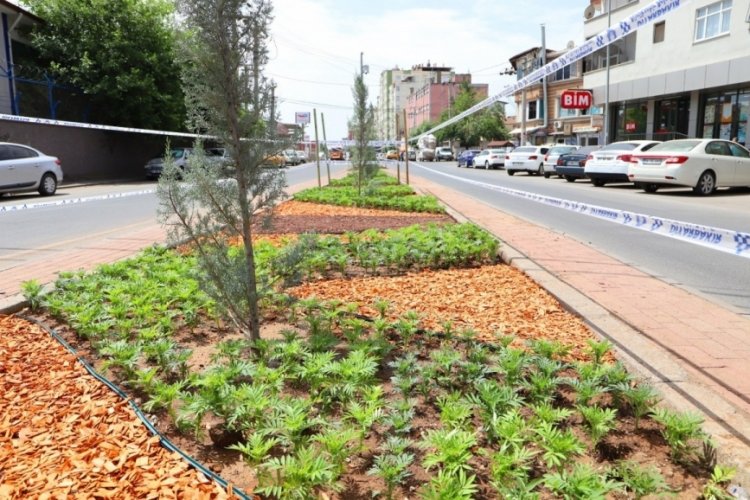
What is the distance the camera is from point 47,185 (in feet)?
57.6

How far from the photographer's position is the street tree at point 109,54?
25.6m

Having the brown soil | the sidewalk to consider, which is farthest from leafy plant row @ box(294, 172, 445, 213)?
the brown soil

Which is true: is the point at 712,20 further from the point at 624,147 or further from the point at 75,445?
the point at 75,445

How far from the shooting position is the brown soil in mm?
2359

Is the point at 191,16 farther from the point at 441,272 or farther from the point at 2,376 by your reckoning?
the point at 441,272

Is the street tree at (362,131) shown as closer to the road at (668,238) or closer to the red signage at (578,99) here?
the road at (668,238)

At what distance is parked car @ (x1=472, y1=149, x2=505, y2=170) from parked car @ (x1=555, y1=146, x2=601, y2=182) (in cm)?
1531

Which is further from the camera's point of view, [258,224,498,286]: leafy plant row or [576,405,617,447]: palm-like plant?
[258,224,498,286]: leafy plant row

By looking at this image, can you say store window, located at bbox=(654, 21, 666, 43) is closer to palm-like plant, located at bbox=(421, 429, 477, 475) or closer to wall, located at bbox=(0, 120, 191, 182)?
wall, located at bbox=(0, 120, 191, 182)

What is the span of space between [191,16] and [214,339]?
2163 mm

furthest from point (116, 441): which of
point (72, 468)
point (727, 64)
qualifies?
point (727, 64)

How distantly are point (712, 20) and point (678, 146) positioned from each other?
12.6 meters

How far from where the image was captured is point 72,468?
94.7 inches

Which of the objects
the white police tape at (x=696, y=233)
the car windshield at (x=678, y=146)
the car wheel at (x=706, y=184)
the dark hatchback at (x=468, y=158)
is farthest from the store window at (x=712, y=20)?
the white police tape at (x=696, y=233)
